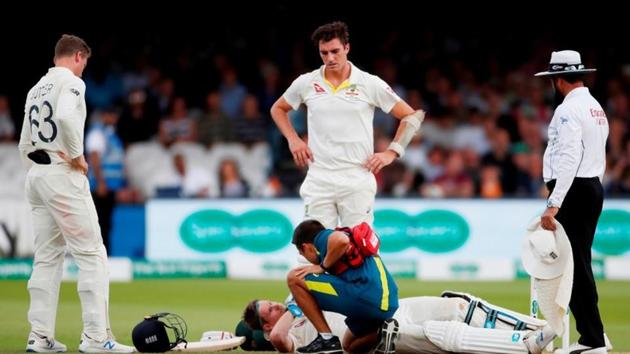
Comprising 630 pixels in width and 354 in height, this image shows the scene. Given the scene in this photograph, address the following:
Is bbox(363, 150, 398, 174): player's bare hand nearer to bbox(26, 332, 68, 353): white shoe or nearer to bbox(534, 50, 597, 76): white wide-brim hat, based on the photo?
bbox(534, 50, 597, 76): white wide-brim hat

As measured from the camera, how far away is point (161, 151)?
16484 mm

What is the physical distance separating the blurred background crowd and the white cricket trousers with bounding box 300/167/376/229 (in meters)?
7.02

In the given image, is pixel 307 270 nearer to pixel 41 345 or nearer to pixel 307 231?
pixel 307 231

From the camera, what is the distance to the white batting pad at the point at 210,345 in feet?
25.5

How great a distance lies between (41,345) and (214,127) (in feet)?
31.4

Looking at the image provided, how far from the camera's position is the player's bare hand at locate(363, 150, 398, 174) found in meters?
8.41

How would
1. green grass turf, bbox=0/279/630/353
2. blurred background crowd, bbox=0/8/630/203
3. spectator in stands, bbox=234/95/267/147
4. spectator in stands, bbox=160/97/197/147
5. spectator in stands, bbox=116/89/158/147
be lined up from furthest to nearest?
spectator in stands, bbox=234/95/267/147
spectator in stands, bbox=160/97/197/147
spectator in stands, bbox=116/89/158/147
blurred background crowd, bbox=0/8/630/203
green grass turf, bbox=0/279/630/353

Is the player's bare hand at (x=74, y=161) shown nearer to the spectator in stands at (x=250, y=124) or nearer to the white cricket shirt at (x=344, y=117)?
the white cricket shirt at (x=344, y=117)

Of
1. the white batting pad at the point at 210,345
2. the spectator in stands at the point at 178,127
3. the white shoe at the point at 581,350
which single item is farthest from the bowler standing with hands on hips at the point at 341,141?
the spectator in stands at the point at 178,127

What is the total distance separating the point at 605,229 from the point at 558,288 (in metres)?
7.71

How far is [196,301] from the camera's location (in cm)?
1193

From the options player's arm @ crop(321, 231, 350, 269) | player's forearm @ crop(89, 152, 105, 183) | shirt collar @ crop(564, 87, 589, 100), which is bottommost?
player's arm @ crop(321, 231, 350, 269)

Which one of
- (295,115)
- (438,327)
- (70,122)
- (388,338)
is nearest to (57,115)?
(70,122)

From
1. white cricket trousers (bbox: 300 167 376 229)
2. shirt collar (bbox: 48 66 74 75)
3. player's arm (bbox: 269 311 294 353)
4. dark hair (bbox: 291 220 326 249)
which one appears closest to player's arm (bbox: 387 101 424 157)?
white cricket trousers (bbox: 300 167 376 229)
